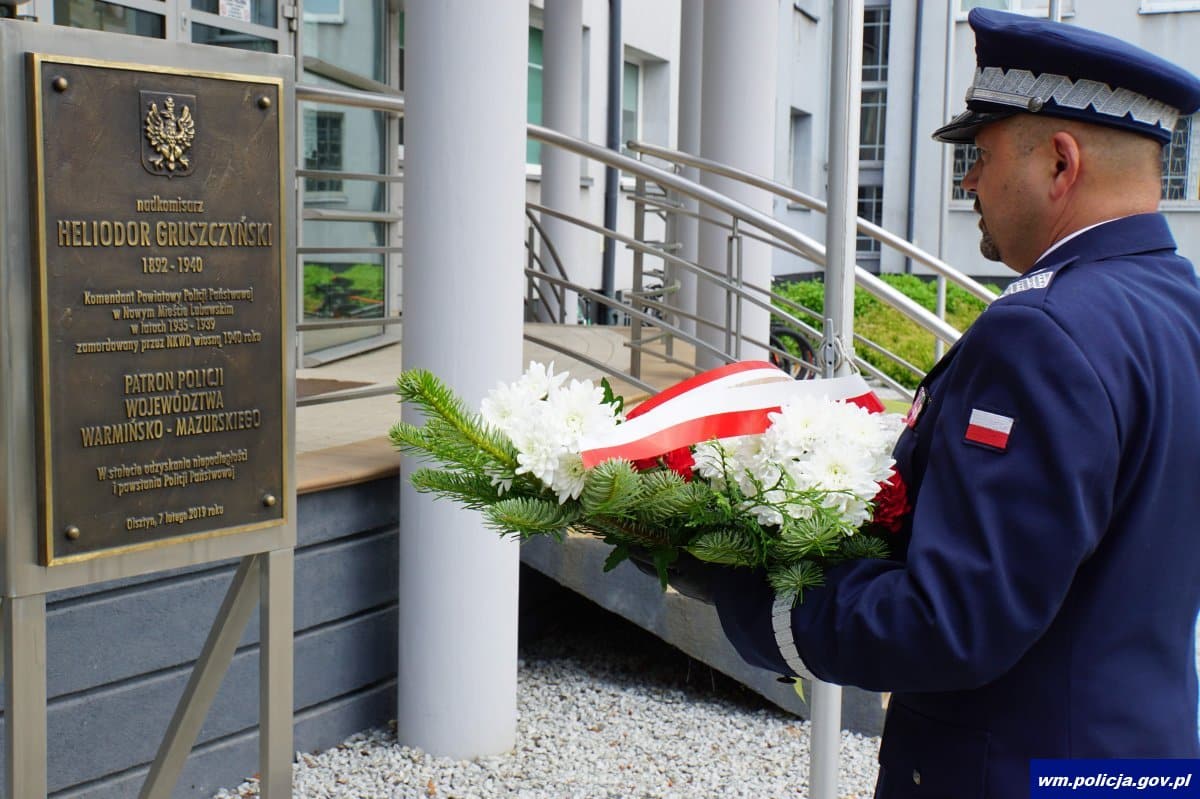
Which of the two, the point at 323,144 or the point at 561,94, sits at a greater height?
the point at 561,94

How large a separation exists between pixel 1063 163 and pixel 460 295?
8.82ft

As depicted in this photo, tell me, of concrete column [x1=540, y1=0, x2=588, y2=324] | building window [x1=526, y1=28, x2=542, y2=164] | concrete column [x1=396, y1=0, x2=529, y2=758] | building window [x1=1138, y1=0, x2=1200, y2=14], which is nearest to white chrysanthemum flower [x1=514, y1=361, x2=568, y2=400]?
concrete column [x1=396, y1=0, x2=529, y2=758]

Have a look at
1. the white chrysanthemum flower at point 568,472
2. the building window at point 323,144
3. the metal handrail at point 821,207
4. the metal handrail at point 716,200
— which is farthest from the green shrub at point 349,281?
the white chrysanthemum flower at point 568,472

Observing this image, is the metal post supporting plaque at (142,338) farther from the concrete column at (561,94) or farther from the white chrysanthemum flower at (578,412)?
the concrete column at (561,94)

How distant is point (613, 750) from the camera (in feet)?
15.2

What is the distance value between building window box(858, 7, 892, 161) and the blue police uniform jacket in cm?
2538

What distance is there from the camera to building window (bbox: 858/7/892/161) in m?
26.2

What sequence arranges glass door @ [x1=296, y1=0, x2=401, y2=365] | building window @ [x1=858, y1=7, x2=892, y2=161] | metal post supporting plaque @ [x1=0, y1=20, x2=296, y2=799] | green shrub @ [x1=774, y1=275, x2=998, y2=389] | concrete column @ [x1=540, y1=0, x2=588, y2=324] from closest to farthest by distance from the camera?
metal post supporting plaque @ [x1=0, y1=20, x2=296, y2=799] → glass door @ [x1=296, y1=0, x2=401, y2=365] → concrete column @ [x1=540, y1=0, x2=588, y2=324] → green shrub @ [x1=774, y1=275, x2=998, y2=389] → building window @ [x1=858, y1=7, x2=892, y2=161]

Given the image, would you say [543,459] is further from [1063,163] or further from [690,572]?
[1063,163]

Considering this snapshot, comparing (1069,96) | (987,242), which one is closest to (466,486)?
(987,242)

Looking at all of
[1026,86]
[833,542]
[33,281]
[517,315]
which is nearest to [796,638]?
[833,542]

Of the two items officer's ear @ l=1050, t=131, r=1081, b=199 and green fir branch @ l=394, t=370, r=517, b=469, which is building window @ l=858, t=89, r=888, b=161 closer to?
officer's ear @ l=1050, t=131, r=1081, b=199

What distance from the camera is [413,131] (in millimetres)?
4062

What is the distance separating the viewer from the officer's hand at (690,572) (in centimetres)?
162
